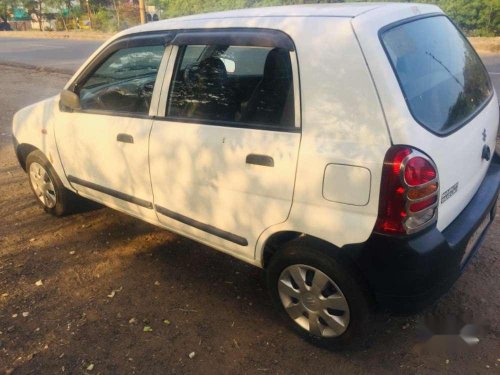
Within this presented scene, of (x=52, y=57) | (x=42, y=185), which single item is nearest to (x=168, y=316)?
(x=42, y=185)

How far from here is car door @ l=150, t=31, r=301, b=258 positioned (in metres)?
2.41

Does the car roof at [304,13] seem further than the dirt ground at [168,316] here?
No

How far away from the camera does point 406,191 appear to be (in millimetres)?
2057

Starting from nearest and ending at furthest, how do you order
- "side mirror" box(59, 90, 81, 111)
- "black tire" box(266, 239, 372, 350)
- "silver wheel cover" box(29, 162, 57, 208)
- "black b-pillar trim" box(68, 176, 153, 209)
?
"black tire" box(266, 239, 372, 350) → "black b-pillar trim" box(68, 176, 153, 209) → "side mirror" box(59, 90, 81, 111) → "silver wheel cover" box(29, 162, 57, 208)

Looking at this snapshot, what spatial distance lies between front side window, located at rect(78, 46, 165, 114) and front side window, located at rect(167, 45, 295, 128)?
0.92 ft

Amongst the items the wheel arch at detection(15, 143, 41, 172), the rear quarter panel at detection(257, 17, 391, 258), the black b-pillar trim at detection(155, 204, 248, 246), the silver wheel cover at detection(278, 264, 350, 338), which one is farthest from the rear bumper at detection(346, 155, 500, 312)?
the wheel arch at detection(15, 143, 41, 172)

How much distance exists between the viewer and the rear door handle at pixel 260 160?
2.41 meters

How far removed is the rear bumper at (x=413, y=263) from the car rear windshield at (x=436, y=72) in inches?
20.8

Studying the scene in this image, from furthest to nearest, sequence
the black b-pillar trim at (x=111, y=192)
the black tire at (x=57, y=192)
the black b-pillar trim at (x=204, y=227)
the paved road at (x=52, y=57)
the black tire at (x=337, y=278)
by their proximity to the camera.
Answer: the paved road at (x=52, y=57) → the black tire at (x=57, y=192) → the black b-pillar trim at (x=111, y=192) → the black b-pillar trim at (x=204, y=227) → the black tire at (x=337, y=278)

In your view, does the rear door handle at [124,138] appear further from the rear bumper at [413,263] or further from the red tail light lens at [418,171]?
the red tail light lens at [418,171]

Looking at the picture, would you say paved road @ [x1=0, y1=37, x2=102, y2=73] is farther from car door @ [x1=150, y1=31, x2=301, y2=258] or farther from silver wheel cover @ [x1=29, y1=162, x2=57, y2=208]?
car door @ [x1=150, y1=31, x2=301, y2=258]

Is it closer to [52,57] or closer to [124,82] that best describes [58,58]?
[52,57]

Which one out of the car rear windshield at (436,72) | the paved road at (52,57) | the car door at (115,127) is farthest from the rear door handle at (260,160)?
the paved road at (52,57)

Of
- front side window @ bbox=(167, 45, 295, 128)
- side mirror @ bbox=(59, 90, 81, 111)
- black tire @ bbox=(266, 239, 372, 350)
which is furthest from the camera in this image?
side mirror @ bbox=(59, 90, 81, 111)
